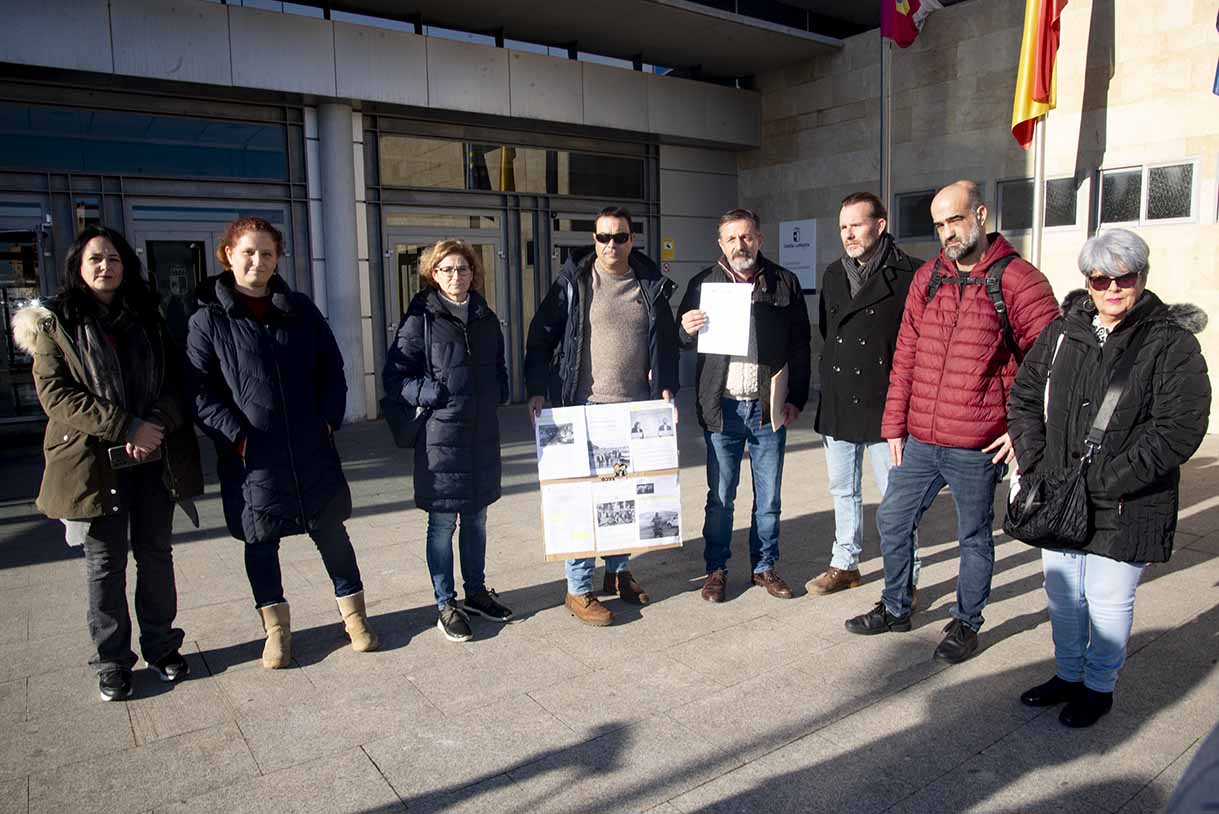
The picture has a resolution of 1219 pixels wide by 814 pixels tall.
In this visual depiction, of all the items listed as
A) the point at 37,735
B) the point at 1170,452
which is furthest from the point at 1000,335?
the point at 37,735

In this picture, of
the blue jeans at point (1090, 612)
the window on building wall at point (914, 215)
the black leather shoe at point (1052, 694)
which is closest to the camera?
the blue jeans at point (1090, 612)

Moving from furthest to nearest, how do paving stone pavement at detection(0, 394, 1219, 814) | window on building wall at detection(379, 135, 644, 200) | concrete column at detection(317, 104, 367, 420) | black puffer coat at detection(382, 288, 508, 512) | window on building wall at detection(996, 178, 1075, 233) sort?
window on building wall at detection(379, 135, 644, 200) < concrete column at detection(317, 104, 367, 420) < window on building wall at detection(996, 178, 1075, 233) < black puffer coat at detection(382, 288, 508, 512) < paving stone pavement at detection(0, 394, 1219, 814)

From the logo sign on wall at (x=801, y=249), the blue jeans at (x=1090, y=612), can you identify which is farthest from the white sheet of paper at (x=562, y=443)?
the logo sign on wall at (x=801, y=249)

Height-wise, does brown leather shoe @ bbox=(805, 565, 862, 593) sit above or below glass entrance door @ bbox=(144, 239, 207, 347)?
below

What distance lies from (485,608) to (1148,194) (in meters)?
8.89

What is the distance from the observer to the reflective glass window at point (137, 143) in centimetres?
938

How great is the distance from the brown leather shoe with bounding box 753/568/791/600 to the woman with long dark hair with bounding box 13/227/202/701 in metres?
2.97

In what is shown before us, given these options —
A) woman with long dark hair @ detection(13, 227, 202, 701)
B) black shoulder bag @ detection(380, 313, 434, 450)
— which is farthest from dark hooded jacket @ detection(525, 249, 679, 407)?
woman with long dark hair @ detection(13, 227, 202, 701)

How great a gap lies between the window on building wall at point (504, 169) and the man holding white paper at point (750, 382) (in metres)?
7.98

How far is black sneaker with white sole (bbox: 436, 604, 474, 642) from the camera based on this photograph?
14.2 ft

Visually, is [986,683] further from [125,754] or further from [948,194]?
[125,754]

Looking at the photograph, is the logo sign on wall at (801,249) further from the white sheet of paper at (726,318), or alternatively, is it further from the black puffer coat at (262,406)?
the black puffer coat at (262,406)

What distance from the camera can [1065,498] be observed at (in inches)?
130

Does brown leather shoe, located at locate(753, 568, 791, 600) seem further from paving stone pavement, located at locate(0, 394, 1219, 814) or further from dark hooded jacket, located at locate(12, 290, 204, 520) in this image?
dark hooded jacket, located at locate(12, 290, 204, 520)
